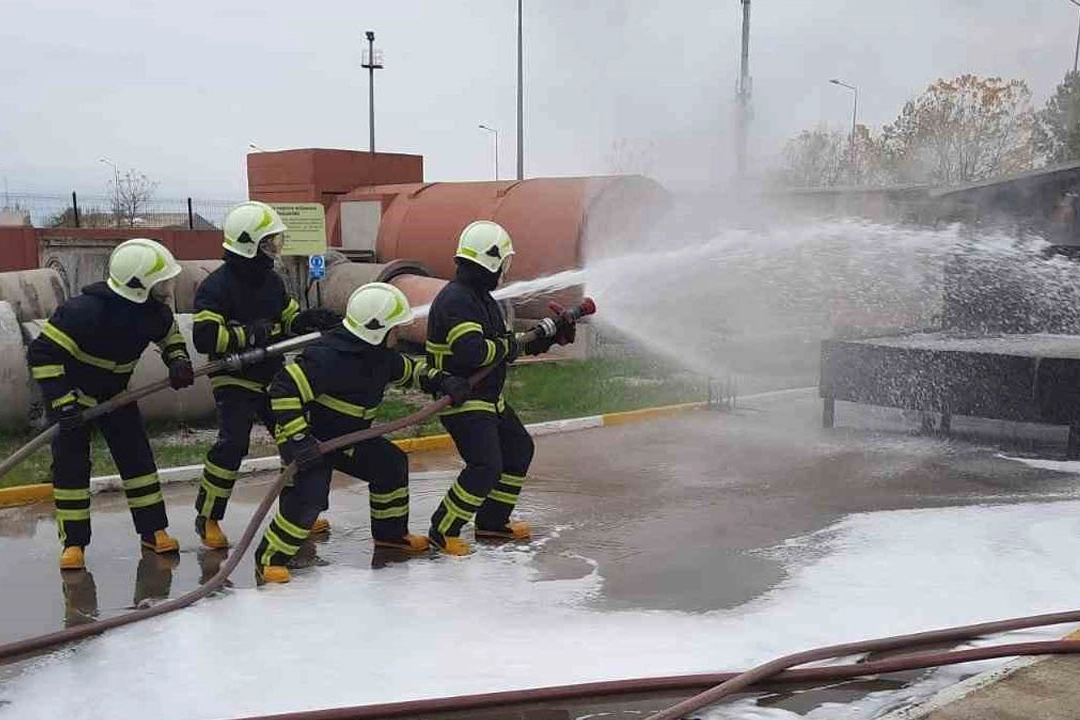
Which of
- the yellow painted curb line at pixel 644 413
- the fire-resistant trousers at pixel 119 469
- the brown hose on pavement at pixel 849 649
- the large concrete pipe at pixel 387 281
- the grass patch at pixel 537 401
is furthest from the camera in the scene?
the large concrete pipe at pixel 387 281

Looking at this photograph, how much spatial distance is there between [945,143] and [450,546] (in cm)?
2774

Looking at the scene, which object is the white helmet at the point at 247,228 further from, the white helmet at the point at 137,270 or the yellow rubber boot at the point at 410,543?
the yellow rubber boot at the point at 410,543

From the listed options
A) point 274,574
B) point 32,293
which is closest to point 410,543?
point 274,574

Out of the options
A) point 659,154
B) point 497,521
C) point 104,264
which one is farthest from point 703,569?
point 104,264

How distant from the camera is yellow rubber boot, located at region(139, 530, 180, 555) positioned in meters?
5.31

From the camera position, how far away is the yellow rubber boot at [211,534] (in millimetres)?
5469

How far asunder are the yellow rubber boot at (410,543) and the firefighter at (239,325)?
3.00ft

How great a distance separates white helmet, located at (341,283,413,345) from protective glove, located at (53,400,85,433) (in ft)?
4.38

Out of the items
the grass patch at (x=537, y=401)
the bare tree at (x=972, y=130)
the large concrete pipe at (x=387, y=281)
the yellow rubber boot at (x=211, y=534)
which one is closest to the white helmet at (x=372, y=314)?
the yellow rubber boot at (x=211, y=534)

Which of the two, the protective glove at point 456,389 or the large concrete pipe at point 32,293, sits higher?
the large concrete pipe at point 32,293

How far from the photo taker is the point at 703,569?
16.7 ft

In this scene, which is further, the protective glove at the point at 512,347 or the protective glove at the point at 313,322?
the protective glove at the point at 313,322

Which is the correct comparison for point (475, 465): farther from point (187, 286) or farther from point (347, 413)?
point (187, 286)

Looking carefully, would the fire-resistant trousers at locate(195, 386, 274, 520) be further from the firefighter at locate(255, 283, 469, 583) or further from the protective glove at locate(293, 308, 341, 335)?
the firefighter at locate(255, 283, 469, 583)
